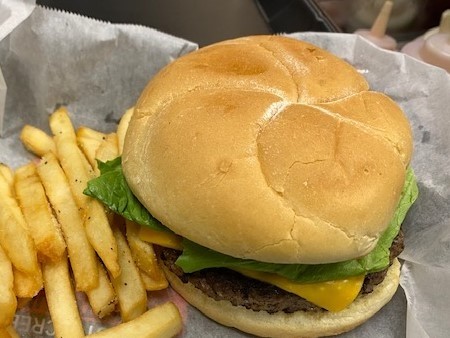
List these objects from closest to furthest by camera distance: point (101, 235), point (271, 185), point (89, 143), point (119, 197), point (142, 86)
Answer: point (271, 185) → point (101, 235) → point (119, 197) → point (89, 143) → point (142, 86)

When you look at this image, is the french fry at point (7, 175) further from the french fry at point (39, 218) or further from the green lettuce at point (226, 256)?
the green lettuce at point (226, 256)

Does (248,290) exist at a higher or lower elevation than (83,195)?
lower

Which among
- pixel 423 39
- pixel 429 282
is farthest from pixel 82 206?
pixel 423 39

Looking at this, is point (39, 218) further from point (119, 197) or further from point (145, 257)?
point (145, 257)

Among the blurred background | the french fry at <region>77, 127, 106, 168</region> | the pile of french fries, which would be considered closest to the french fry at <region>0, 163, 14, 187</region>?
the pile of french fries

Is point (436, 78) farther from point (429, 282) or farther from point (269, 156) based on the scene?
point (269, 156)

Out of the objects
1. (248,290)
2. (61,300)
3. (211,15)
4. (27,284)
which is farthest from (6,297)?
(211,15)

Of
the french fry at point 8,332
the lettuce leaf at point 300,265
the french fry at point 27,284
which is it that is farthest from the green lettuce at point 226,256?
the french fry at point 8,332
